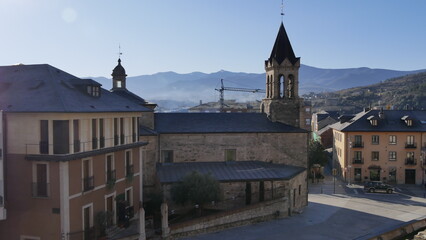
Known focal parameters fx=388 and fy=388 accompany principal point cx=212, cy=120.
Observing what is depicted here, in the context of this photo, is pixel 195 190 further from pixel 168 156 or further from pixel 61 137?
pixel 61 137

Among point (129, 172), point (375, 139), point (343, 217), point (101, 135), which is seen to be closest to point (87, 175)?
point (101, 135)

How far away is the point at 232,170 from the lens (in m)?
38.2

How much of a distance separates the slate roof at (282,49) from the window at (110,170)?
2429 centimetres

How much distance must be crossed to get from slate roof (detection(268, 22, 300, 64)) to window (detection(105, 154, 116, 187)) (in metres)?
24.3

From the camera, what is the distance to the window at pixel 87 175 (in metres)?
24.1

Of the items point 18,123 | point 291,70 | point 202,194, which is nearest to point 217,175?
point 202,194

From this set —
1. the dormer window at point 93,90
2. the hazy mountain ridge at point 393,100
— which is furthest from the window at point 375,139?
the hazy mountain ridge at point 393,100

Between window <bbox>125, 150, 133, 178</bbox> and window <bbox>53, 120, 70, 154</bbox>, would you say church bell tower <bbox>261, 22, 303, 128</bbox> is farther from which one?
window <bbox>53, 120, 70, 154</bbox>

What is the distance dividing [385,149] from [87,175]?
47113mm

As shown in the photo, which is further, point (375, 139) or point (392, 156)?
point (375, 139)

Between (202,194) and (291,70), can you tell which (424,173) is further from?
(202,194)

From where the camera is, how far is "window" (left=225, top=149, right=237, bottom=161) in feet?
134

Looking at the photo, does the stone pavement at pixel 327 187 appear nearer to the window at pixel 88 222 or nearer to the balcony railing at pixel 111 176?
the balcony railing at pixel 111 176

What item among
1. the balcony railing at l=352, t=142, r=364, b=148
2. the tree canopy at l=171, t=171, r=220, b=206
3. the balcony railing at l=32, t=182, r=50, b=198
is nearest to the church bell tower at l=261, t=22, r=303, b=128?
the tree canopy at l=171, t=171, r=220, b=206
